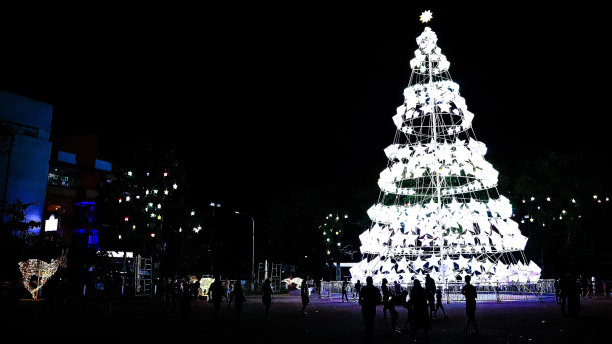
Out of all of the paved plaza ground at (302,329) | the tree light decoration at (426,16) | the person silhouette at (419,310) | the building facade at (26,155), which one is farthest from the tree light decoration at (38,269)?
the tree light decoration at (426,16)

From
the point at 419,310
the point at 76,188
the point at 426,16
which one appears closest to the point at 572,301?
the point at 419,310

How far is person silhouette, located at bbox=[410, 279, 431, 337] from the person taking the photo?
1221 cm

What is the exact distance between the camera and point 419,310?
12.4 metres

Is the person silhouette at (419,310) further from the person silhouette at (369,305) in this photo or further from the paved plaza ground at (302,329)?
the person silhouette at (369,305)

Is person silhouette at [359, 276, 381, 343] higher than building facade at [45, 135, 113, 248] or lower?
lower

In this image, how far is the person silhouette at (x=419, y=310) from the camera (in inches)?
481

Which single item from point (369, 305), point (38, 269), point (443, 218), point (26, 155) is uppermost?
point (26, 155)

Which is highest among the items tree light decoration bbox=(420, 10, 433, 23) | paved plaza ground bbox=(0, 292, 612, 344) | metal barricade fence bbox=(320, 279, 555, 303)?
tree light decoration bbox=(420, 10, 433, 23)

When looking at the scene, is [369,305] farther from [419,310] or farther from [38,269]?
[38,269]

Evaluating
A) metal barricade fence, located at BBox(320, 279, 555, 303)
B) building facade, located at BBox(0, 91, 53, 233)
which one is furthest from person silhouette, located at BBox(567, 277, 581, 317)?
building facade, located at BBox(0, 91, 53, 233)

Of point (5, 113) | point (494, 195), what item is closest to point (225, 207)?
point (5, 113)

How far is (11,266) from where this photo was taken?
2595cm

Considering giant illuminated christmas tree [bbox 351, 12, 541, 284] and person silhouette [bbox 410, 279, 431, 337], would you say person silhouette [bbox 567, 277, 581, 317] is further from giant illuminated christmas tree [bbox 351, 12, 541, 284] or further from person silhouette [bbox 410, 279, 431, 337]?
person silhouette [bbox 410, 279, 431, 337]

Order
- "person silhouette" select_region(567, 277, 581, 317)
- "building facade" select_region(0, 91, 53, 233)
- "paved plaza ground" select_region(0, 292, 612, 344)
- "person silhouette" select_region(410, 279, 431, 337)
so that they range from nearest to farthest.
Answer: "person silhouette" select_region(410, 279, 431, 337) → "paved plaza ground" select_region(0, 292, 612, 344) → "person silhouette" select_region(567, 277, 581, 317) → "building facade" select_region(0, 91, 53, 233)
